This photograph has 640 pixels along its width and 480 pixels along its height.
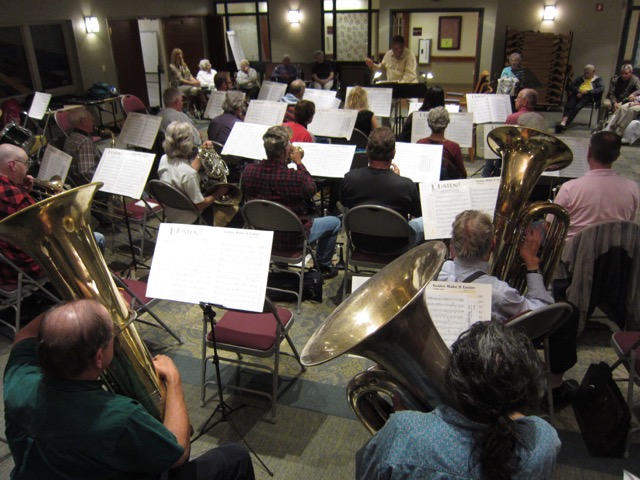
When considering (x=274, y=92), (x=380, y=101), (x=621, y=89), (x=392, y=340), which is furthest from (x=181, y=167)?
(x=621, y=89)

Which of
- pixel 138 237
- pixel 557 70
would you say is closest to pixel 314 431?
pixel 138 237

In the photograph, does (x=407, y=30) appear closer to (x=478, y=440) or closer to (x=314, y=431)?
(x=314, y=431)

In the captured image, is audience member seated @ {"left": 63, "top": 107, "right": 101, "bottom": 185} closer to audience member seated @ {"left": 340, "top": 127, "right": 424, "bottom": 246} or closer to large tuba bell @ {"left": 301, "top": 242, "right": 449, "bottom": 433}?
audience member seated @ {"left": 340, "top": 127, "right": 424, "bottom": 246}

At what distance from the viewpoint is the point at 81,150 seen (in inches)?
188

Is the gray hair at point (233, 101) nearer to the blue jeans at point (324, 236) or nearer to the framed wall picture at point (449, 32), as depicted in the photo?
the blue jeans at point (324, 236)

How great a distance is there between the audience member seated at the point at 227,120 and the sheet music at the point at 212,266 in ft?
11.2

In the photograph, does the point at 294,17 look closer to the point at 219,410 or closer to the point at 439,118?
the point at 439,118

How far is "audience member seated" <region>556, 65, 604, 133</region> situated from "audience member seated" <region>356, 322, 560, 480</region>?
30.3 feet

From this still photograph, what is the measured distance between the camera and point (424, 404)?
5.52ft

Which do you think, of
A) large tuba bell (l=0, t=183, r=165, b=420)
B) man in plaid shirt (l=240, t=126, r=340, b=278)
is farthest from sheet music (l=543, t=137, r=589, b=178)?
large tuba bell (l=0, t=183, r=165, b=420)

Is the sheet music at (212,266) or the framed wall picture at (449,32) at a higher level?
the framed wall picture at (449,32)

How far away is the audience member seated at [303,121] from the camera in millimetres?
5281

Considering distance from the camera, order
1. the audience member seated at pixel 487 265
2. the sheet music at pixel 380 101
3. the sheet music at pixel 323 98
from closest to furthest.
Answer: the audience member seated at pixel 487 265, the sheet music at pixel 380 101, the sheet music at pixel 323 98

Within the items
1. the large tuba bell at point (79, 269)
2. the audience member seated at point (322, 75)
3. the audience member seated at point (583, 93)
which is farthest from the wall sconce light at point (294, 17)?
the large tuba bell at point (79, 269)
